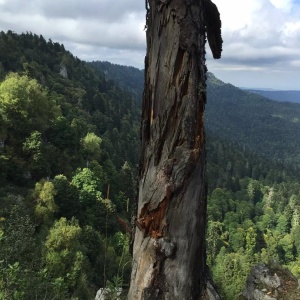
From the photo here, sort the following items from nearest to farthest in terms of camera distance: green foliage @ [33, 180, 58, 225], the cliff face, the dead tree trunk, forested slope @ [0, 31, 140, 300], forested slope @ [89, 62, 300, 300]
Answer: the dead tree trunk < the cliff face < forested slope @ [0, 31, 140, 300] < green foliage @ [33, 180, 58, 225] < forested slope @ [89, 62, 300, 300]

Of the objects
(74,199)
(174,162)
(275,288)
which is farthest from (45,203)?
(174,162)

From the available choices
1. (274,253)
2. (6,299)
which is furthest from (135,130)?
(6,299)

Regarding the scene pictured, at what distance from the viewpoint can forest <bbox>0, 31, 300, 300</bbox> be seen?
8.70 metres

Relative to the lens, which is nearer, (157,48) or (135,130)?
(157,48)

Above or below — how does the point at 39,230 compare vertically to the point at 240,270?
above

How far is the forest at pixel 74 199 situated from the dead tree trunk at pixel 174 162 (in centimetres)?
29

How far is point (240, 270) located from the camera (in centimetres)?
6366

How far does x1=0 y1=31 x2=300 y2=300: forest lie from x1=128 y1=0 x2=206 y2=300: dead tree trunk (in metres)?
0.29

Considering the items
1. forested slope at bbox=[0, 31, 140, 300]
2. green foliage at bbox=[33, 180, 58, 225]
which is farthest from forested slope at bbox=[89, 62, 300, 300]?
green foliage at bbox=[33, 180, 58, 225]

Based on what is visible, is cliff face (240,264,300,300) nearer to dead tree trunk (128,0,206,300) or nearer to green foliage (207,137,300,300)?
dead tree trunk (128,0,206,300)

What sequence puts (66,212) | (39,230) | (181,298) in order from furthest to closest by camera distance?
(66,212) < (39,230) < (181,298)

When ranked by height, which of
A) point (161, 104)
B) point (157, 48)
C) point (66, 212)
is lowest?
point (66, 212)

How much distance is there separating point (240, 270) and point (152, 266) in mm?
66152

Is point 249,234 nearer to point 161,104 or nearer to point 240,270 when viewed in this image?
point 240,270
